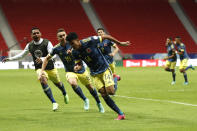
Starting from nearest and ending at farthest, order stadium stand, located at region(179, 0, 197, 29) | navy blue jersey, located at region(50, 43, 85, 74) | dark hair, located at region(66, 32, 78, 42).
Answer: dark hair, located at region(66, 32, 78, 42)
navy blue jersey, located at region(50, 43, 85, 74)
stadium stand, located at region(179, 0, 197, 29)

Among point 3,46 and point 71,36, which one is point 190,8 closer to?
point 3,46

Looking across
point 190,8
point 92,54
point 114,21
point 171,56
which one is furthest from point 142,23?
point 92,54

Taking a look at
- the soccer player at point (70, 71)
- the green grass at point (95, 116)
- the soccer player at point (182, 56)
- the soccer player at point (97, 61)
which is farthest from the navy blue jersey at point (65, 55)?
the soccer player at point (182, 56)

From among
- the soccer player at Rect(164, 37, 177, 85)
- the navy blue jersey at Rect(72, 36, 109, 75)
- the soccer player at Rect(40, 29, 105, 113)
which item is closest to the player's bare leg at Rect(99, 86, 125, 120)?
the navy blue jersey at Rect(72, 36, 109, 75)

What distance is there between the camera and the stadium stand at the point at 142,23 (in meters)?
49.8

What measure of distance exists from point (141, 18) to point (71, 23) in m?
8.83

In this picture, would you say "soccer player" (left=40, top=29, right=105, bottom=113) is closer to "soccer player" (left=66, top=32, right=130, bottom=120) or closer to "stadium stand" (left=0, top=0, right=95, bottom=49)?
"soccer player" (left=66, top=32, right=130, bottom=120)

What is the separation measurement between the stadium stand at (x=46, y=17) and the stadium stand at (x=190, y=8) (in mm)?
13193

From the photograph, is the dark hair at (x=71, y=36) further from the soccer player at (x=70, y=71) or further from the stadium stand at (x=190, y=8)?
the stadium stand at (x=190, y=8)

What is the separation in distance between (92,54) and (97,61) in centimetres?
25

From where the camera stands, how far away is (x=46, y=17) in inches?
1925

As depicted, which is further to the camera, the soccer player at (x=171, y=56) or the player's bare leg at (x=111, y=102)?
the soccer player at (x=171, y=56)

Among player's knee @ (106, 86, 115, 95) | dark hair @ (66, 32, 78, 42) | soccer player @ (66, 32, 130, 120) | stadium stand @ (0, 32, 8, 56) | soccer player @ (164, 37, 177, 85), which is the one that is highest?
stadium stand @ (0, 32, 8, 56)

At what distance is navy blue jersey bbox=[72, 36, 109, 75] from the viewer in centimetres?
949
